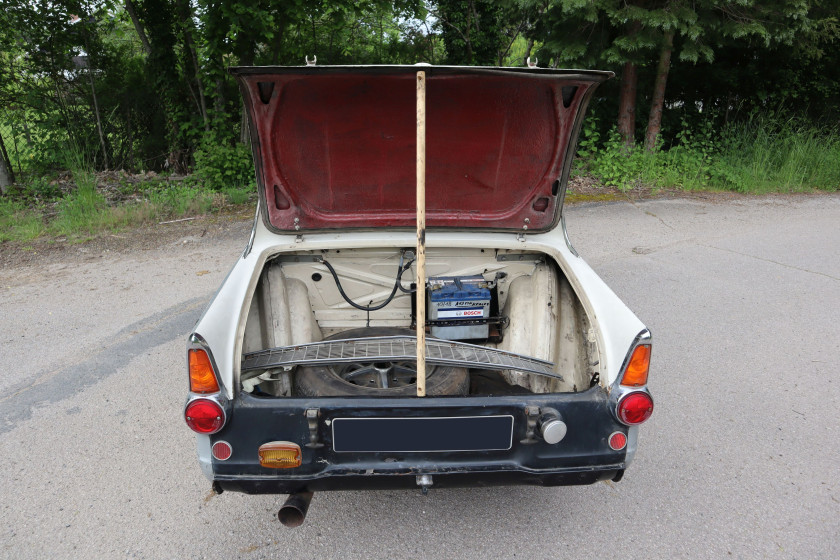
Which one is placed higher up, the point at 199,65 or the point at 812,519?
the point at 199,65

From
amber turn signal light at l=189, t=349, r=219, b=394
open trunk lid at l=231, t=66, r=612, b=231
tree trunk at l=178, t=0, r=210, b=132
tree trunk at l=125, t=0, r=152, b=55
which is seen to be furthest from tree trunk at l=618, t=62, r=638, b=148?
amber turn signal light at l=189, t=349, r=219, b=394

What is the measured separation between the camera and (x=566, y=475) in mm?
2104

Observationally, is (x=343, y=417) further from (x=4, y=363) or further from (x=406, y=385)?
(x=4, y=363)

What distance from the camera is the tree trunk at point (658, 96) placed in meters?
8.80

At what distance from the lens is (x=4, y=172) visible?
780 centimetres

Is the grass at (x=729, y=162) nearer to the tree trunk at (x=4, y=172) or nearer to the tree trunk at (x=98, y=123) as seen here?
the tree trunk at (x=98, y=123)

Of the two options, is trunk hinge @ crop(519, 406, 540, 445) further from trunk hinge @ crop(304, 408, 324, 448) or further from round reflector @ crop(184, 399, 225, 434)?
round reflector @ crop(184, 399, 225, 434)

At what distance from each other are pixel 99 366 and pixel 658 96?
9101 mm

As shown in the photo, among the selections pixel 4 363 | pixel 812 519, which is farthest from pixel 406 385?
pixel 4 363

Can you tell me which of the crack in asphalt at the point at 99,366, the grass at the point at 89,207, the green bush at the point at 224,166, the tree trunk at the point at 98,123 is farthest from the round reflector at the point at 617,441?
the tree trunk at the point at 98,123

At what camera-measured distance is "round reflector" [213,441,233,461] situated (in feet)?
6.54

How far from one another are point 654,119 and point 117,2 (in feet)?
28.5

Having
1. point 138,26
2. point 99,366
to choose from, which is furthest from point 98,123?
point 99,366

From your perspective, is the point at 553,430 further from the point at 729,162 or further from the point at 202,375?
the point at 729,162
